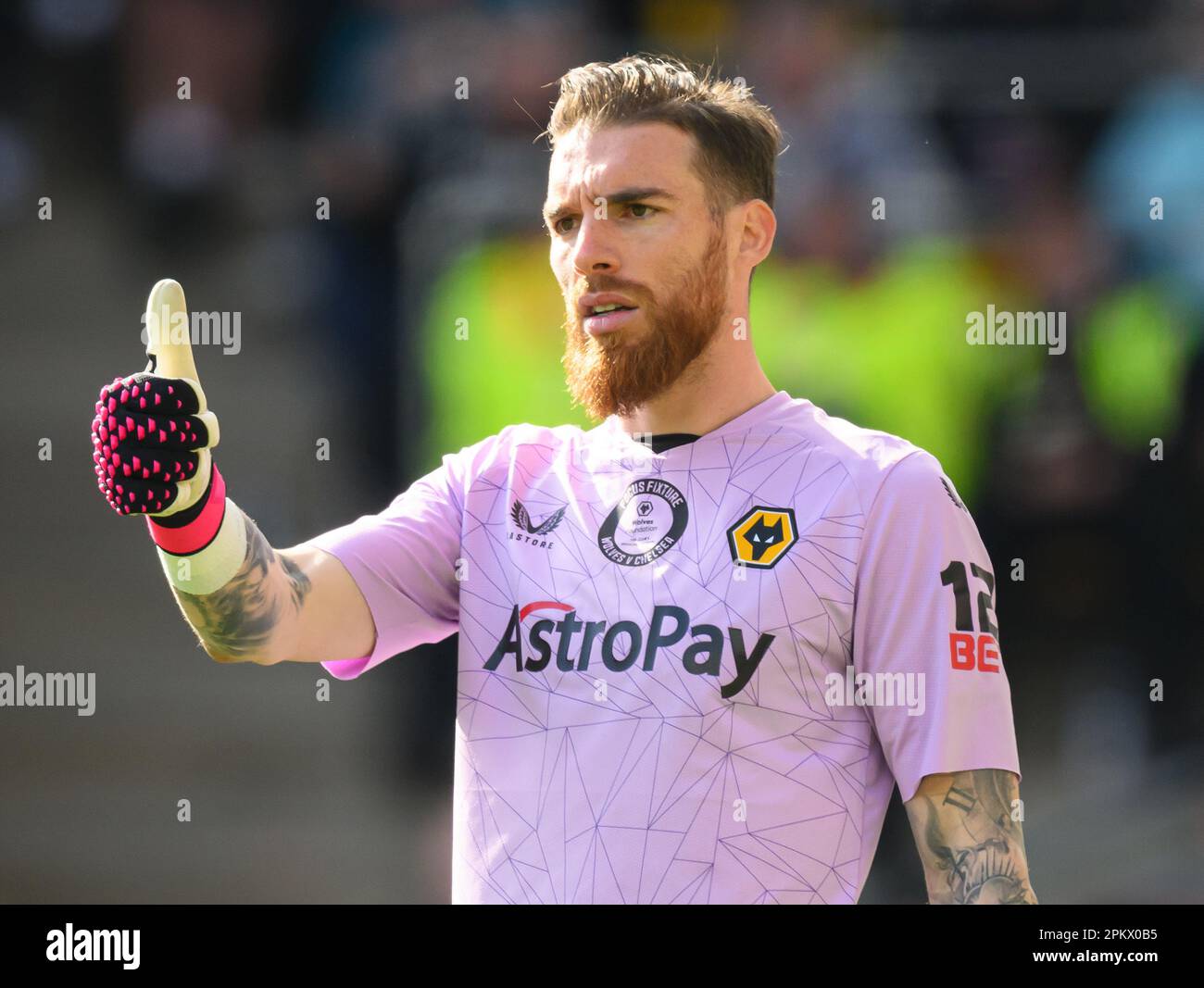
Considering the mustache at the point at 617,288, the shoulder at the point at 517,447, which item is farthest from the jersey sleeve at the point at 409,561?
the mustache at the point at 617,288

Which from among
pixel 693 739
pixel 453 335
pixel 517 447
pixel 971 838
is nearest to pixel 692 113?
pixel 517 447

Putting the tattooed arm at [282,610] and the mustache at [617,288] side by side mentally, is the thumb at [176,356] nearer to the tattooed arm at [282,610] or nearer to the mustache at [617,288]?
the tattooed arm at [282,610]

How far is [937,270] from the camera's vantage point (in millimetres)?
5711

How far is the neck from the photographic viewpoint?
297 centimetres

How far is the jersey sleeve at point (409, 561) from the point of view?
2.97 m

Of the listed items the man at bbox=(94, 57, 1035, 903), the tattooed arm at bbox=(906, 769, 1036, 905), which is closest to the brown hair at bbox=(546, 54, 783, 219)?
the man at bbox=(94, 57, 1035, 903)

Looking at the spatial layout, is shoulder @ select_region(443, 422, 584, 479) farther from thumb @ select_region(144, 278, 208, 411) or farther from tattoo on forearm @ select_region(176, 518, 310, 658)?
thumb @ select_region(144, 278, 208, 411)

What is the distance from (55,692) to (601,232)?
4246 millimetres

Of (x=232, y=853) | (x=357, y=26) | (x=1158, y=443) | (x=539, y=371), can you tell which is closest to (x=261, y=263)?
(x=357, y=26)

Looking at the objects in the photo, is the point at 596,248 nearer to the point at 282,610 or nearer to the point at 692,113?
the point at 692,113

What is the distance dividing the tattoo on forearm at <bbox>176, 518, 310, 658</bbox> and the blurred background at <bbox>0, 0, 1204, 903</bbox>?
2.62 meters

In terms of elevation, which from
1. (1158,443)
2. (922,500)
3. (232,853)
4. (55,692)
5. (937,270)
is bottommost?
(232,853)

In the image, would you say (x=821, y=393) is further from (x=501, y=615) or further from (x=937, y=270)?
(x=501, y=615)
